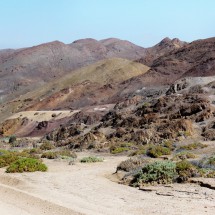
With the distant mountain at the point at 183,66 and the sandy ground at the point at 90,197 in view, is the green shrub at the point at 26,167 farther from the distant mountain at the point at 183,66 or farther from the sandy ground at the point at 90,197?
the distant mountain at the point at 183,66

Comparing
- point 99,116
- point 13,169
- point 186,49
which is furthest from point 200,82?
point 186,49

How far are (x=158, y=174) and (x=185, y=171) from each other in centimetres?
82

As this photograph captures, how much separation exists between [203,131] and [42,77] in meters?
112

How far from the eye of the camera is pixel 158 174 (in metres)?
13.3

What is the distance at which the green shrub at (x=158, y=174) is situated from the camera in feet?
43.3

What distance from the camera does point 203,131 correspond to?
28.0m

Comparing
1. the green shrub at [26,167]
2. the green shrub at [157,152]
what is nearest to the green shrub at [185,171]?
the green shrub at [26,167]

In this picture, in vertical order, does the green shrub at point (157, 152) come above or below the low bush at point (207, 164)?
below

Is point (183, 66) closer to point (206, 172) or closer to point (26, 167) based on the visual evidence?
point (26, 167)

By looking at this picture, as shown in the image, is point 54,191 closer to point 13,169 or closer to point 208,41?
point 13,169

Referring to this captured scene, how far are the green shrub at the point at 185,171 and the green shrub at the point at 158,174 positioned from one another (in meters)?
0.18

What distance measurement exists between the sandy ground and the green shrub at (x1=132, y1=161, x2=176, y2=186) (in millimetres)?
575

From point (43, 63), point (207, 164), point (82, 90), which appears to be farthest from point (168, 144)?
point (43, 63)

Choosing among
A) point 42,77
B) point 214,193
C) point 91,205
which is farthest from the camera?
point 42,77
